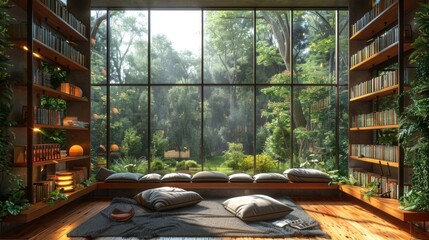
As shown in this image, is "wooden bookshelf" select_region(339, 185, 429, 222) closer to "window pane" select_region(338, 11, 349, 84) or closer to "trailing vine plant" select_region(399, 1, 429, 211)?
"trailing vine plant" select_region(399, 1, 429, 211)

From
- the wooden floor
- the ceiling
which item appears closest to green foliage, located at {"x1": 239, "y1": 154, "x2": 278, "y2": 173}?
the wooden floor

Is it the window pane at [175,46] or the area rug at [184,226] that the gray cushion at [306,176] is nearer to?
the area rug at [184,226]

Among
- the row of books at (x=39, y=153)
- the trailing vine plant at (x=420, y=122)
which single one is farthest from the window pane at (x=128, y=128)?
the trailing vine plant at (x=420, y=122)

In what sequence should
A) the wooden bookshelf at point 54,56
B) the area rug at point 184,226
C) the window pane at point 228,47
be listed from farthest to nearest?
the window pane at point 228,47, the wooden bookshelf at point 54,56, the area rug at point 184,226

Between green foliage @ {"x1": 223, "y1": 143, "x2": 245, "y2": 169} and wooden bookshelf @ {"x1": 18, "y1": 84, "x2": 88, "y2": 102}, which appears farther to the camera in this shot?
green foliage @ {"x1": 223, "y1": 143, "x2": 245, "y2": 169}

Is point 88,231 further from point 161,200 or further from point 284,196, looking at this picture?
point 284,196

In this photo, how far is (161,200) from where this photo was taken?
518 cm

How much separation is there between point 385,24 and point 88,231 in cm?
547

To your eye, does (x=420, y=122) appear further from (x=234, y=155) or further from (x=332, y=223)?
(x=234, y=155)

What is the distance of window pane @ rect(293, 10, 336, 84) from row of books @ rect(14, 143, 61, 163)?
4.80m

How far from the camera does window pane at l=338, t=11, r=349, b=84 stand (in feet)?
23.9

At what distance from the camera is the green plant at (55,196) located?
4.64m

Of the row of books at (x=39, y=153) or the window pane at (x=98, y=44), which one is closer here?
the row of books at (x=39, y=153)

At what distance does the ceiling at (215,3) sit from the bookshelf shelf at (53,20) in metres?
0.96
